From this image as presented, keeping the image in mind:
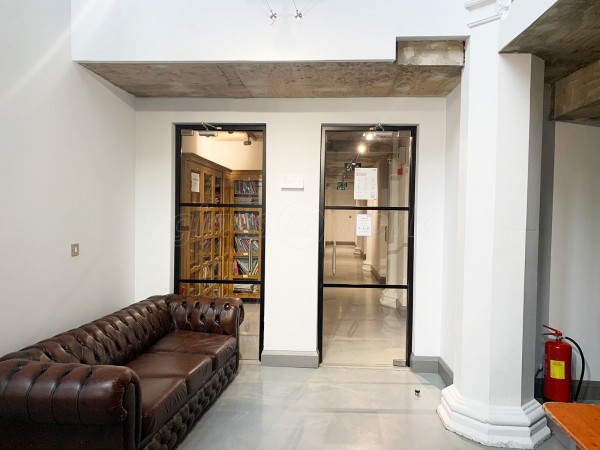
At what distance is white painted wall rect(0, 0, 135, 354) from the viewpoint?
2.18m

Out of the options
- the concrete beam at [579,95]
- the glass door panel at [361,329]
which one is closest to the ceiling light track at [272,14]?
the concrete beam at [579,95]

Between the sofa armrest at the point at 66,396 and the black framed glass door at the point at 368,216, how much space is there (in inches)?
89.3

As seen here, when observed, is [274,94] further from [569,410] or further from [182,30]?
[569,410]

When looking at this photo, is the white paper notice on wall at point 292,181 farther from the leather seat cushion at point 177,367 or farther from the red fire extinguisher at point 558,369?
the red fire extinguisher at point 558,369

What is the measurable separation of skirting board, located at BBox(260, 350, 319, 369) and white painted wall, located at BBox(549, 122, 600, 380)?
2.34 m

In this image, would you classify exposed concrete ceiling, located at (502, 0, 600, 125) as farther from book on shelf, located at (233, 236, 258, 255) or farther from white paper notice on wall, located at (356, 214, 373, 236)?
book on shelf, located at (233, 236, 258, 255)

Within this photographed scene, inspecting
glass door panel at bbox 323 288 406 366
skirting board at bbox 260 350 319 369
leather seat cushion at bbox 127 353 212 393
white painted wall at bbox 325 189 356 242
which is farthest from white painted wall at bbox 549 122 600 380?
leather seat cushion at bbox 127 353 212 393

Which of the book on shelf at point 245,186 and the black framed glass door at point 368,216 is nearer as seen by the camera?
the black framed glass door at point 368,216

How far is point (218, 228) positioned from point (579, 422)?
3.31m

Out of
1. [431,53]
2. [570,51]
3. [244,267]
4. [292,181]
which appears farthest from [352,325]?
[570,51]

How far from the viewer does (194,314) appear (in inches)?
130

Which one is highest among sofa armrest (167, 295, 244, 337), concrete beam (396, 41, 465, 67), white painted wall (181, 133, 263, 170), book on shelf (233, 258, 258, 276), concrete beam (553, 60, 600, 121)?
concrete beam (396, 41, 465, 67)

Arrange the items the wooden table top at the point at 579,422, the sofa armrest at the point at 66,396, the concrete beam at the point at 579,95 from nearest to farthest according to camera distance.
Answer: the wooden table top at the point at 579,422, the sofa armrest at the point at 66,396, the concrete beam at the point at 579,95

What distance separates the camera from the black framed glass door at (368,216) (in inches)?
144
